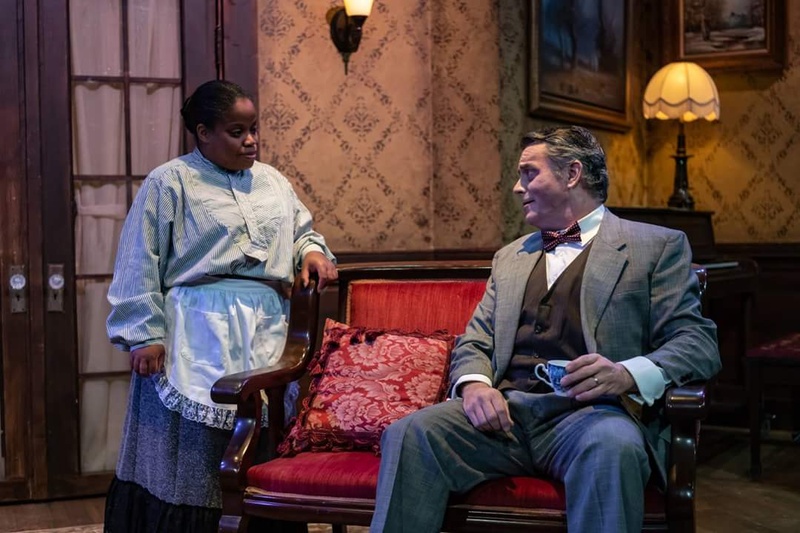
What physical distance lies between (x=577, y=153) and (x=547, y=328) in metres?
0.48

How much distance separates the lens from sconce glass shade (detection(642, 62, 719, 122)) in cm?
571

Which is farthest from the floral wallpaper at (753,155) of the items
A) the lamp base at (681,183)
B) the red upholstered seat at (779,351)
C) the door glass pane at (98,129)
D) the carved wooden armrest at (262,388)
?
the carved wooden armrest at (262,388)

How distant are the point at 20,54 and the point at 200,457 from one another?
2242mm

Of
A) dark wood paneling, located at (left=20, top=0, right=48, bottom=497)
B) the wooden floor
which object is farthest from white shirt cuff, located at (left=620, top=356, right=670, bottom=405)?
dark wood paneling, located at (left=20, top=0, right=48, bottom=497)

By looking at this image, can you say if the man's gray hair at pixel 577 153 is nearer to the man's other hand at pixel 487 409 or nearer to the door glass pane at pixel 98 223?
the man's other hand at pixel 487 409

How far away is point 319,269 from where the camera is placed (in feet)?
10.1

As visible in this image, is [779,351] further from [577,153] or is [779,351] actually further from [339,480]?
[339,480]

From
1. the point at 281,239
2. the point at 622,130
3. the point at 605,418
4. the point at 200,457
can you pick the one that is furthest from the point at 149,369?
the point at 622,130

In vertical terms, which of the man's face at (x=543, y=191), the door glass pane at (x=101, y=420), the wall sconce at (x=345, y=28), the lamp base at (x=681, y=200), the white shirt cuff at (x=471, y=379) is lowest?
the door glass pane at (x=101, y=420)

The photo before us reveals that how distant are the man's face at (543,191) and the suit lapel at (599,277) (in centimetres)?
14

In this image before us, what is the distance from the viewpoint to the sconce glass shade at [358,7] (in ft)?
14.7

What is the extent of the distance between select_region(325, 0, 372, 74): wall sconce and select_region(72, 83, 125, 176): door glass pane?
3.18 feet

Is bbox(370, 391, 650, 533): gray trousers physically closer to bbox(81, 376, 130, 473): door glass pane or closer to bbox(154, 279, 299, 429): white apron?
Result: bbox(154, 279, 299, 429): white apron

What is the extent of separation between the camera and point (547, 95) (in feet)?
17.1
